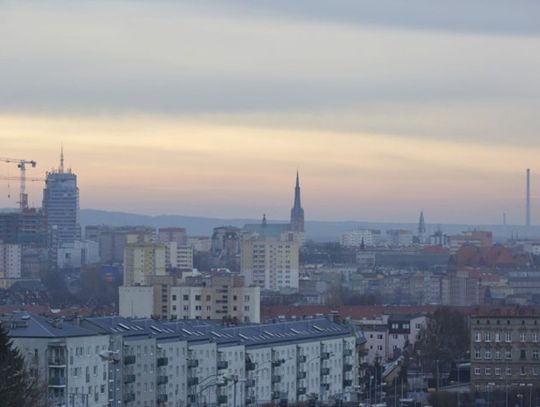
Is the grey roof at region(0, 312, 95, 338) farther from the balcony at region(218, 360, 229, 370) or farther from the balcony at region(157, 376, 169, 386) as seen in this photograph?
the balcony at region(218, 360, 229, 370)

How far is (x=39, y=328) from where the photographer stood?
57.7 meters

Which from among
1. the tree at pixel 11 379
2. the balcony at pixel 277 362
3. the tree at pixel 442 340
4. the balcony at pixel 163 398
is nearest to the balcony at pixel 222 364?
the balcony at pixel 163 398

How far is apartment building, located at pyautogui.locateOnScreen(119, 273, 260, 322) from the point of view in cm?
10438

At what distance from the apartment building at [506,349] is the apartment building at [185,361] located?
13.3 ft

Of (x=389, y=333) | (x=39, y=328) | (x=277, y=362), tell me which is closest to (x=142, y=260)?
(x=389, y=333)

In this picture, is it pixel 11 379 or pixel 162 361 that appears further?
pixel 162 361

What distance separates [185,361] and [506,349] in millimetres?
18037

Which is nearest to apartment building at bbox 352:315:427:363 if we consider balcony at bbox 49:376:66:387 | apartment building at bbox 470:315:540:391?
apartment building at bbox 470:315:540:391

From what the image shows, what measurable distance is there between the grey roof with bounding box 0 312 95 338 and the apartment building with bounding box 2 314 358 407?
0.08 ft

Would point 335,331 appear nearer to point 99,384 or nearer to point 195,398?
point 195,398

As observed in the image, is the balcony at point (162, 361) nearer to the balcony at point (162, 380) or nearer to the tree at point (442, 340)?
the balcony at point (162, 380)

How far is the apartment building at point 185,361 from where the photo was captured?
5691 cm

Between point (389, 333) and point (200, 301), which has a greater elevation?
point (200, 301)

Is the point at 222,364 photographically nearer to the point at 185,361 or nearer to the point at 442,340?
the point at 185,361
